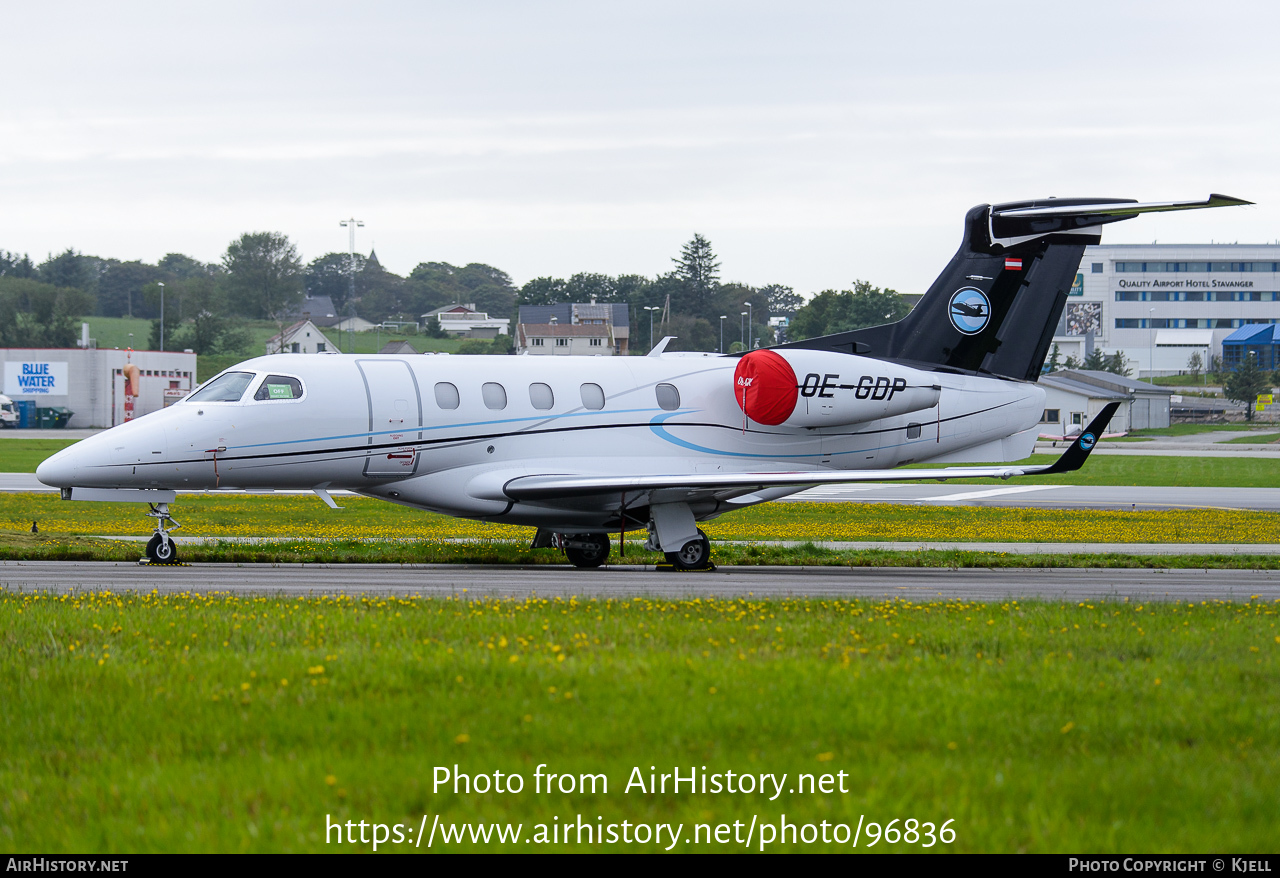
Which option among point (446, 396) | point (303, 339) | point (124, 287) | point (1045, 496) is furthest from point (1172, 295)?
point (446, 396)

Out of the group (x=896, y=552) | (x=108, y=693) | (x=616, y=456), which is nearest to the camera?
(x=108, y=693)

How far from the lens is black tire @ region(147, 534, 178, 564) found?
18.6 metres

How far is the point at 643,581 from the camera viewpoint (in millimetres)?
17062

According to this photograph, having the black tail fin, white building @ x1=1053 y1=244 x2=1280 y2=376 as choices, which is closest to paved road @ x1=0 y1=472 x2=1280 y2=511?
the black tail fin

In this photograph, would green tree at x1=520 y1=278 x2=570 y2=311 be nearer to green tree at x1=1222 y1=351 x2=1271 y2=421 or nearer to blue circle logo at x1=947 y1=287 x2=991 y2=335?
green tree at x1=1222 y1=351 x2=1271 y2=421

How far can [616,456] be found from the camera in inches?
815

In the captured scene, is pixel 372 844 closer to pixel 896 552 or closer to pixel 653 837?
pixel 653 837

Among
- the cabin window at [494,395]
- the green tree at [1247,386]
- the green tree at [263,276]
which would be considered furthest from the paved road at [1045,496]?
the green tree at [263,276]

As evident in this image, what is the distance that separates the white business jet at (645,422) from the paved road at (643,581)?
48.1 inches

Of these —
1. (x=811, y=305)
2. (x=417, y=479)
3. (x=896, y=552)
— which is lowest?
(x=896, y=552)

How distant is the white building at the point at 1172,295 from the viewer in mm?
160750

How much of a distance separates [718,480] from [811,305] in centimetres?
11225

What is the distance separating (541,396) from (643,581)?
14.9 ft

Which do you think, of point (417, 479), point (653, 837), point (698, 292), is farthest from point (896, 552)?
point (698, 292)
